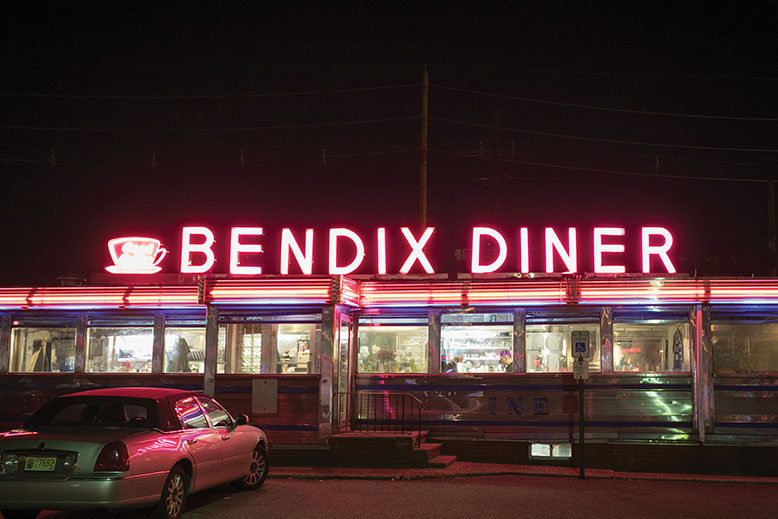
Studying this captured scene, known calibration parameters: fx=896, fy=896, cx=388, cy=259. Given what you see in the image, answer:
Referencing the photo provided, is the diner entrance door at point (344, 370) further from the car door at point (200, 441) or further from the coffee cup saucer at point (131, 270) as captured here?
the car door at point (200, 441)

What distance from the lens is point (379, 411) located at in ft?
54.4

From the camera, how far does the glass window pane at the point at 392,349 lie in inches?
658

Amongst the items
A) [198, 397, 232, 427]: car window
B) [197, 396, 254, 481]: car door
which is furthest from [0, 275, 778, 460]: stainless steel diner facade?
[198, 397, 232, 427]: car window

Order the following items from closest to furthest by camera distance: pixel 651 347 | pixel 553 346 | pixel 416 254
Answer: pixel 651 347
pixel 553 346
pixel 416 254

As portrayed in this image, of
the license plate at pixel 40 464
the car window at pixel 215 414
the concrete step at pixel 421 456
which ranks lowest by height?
the concrete step at pixel 421 456

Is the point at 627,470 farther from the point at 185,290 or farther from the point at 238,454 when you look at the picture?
the point at 185,290

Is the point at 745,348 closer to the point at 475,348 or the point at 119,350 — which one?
the point at 475,348

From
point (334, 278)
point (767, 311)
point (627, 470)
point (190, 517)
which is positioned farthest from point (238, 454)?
point (767, 311)

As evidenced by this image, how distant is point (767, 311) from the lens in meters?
15.7

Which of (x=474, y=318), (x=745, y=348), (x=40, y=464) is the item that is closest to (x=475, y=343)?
(x=474, y=318)

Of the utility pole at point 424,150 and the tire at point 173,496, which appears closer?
A: the tire at point 173,496

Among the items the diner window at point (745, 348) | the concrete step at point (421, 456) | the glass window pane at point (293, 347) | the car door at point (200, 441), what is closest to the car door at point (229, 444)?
the car door at point (200, 441)

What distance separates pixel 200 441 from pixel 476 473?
541 cm

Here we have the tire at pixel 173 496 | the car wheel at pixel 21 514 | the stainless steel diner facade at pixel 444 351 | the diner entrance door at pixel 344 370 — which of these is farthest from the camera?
the diner entrance door at pixel 344 370
